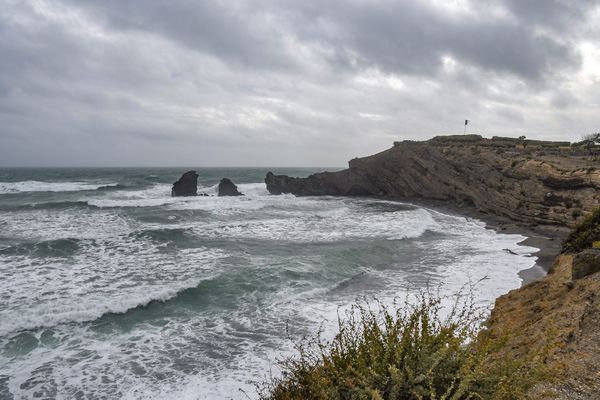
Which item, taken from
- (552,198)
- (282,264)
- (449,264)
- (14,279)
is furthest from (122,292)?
(552,198)

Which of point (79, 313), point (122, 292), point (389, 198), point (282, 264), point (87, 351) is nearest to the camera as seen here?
point (87, 351)

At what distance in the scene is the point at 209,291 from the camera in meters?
13.2

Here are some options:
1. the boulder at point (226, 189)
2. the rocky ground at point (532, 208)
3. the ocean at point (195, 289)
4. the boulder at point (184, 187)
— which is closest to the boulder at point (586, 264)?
the rocky ground at point (532, 208)

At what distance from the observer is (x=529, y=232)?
1024 inches

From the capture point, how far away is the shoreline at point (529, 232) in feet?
51.6

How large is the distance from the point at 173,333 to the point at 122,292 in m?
3.93

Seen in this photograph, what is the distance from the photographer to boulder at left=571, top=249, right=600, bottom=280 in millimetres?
7671

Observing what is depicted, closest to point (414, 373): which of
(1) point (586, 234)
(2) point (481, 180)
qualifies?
(1) point (586, 234)

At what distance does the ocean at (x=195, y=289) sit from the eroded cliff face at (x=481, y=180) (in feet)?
22.4

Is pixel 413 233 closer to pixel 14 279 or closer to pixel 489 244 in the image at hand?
pixel 489 244

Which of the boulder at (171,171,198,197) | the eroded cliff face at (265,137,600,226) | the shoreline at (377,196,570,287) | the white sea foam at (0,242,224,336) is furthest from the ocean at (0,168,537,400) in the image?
the boulder at (171,171,198,197)

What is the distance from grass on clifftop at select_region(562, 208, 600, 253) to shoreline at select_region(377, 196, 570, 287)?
5.02 feet

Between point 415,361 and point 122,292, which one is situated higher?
point 415,361

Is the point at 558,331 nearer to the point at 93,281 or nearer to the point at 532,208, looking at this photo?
the point at 93,281
